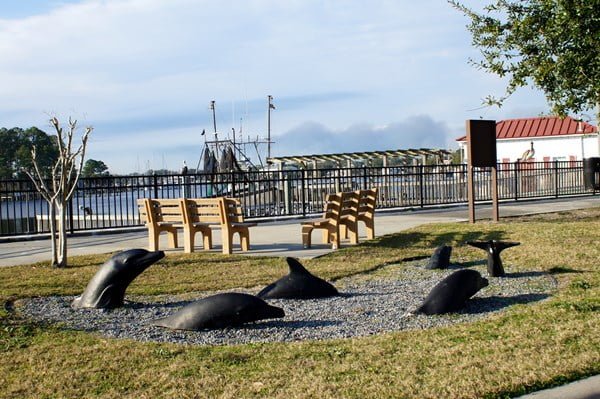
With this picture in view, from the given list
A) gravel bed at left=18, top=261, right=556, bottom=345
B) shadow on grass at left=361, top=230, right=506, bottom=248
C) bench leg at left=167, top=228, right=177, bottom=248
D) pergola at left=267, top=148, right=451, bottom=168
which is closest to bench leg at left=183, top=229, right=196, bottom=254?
bench leg at left=167, top=228, right=177, bottom=248

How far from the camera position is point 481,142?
58.4 ft

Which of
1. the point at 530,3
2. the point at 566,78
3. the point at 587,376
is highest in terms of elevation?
the point at 530,3

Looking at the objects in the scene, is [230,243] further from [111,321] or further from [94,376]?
[94,376]

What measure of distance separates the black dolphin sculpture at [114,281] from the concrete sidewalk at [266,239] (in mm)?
4516

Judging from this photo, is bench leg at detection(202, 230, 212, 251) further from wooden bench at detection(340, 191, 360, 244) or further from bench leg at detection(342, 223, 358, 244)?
bench leg at detection(342, 223, 358, 244)

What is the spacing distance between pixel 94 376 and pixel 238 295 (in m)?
2.17

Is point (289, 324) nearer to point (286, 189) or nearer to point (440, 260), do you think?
point (440, 260)

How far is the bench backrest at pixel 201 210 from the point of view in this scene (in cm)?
1383

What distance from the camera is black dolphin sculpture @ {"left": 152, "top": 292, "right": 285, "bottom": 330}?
7.69 metres

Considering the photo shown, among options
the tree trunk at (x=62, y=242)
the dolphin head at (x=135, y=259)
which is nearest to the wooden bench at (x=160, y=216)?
the tree trunk at (x=62, y=242)

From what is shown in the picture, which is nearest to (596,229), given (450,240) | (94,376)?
(450,240)

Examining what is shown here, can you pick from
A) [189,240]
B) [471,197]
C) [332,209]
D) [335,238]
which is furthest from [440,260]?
[471,197]

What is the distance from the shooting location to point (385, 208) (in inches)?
962

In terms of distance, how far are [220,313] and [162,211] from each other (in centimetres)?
718
